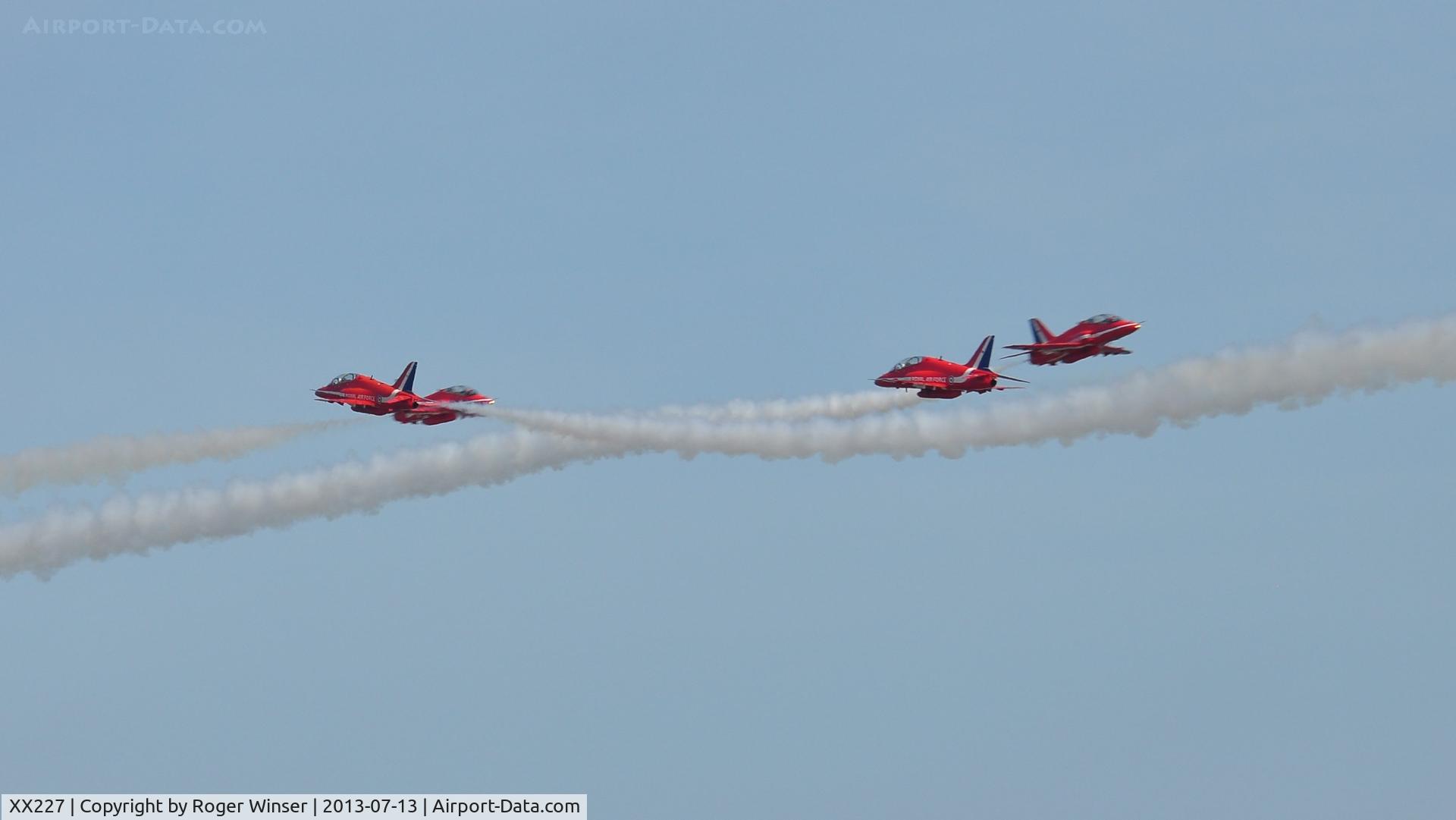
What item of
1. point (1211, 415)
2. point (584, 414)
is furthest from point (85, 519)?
point (1211, 415)

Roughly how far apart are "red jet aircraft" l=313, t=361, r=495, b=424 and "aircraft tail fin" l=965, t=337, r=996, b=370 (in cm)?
1878

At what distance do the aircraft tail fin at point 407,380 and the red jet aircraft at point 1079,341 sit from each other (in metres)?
23.2

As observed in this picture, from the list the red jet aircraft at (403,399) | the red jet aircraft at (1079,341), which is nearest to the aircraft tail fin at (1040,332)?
the red jet aircraft at (1079,341)

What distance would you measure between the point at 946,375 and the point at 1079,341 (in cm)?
501

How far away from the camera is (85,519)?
10119 centimetres

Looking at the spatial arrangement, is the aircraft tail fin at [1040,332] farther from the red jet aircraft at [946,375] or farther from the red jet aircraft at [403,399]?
the red jet aircraft at [403,399]

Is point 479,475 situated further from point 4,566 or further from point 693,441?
point 4,566

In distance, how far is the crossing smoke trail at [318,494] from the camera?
330 feet

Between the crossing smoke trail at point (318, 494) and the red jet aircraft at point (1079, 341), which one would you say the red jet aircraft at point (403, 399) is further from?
the red jet aircraft at point (1079, 341)

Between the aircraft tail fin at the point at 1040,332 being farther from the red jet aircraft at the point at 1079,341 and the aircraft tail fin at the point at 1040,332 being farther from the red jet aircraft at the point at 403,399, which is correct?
the red jet aircraft at the point at 403,399

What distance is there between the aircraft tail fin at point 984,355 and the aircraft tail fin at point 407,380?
2147 centimetres

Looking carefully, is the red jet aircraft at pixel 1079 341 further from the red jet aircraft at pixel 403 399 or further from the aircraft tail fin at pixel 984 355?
the red jet aircraft at pixel 403 399

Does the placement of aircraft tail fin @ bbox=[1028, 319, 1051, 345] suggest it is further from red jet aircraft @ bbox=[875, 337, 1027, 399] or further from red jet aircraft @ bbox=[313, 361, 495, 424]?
red jet aircraft @ bbox=[313, 361, 495, 424]

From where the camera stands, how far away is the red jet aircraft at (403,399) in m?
99.9
